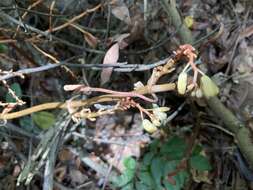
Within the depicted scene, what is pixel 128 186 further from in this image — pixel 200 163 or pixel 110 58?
pixel 110 58

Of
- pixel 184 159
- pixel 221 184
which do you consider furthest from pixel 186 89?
pixel 221 184

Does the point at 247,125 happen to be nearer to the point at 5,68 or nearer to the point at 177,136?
the point at 177,136

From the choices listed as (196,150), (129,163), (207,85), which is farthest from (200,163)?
(207,85)

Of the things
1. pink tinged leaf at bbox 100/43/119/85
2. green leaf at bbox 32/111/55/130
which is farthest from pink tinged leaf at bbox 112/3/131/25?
green leaf at bbox 32/111/55/130

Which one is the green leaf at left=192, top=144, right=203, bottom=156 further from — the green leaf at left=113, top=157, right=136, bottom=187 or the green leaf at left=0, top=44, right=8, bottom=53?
the green leaf at left=0, top=44, right=8, bottom=53

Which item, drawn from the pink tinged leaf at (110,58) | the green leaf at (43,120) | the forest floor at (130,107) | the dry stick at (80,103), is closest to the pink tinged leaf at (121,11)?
the forest floor at (130,107)

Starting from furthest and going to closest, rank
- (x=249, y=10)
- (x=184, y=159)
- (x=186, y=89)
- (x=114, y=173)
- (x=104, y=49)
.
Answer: (x=249, y=10), (x=114, y=173), (x=184, y=159), (x=104, y=49), (x=186, y=89)

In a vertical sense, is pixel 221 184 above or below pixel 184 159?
below

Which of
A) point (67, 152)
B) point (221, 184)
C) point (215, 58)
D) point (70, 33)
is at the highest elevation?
point (70, 33)
